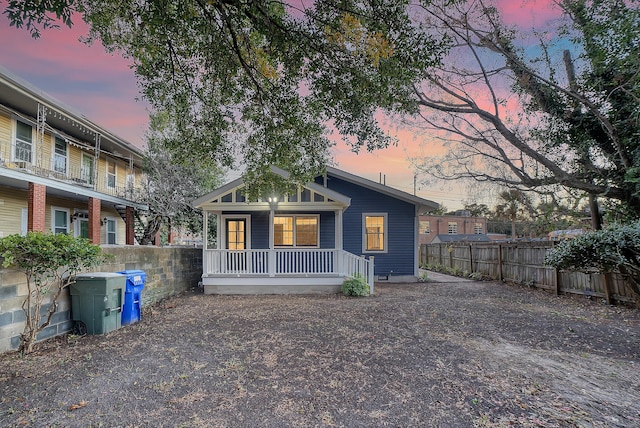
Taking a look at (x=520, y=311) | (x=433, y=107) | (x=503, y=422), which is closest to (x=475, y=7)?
(x=433, y=107)

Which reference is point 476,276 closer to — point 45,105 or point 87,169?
point 45,105

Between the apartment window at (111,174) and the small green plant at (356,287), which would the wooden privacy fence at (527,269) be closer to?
the small green plant at (356,287)

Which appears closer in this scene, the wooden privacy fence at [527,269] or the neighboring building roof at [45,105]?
the wooden privacy fence at [527,269]

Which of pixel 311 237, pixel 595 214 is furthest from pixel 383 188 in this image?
pixel 595 214

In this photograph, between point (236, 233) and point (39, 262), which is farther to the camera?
point (236, 233)

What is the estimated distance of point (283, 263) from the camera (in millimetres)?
10211

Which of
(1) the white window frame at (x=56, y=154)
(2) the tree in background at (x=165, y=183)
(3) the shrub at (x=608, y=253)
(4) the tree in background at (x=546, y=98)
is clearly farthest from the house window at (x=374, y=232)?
(1) the white window frame at (x=56, y=154)

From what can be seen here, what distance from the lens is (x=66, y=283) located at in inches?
206

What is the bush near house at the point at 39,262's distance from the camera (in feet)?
13.9

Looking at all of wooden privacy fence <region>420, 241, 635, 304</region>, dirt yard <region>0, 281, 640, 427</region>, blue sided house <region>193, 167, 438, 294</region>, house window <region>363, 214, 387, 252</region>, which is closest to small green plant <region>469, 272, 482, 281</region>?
wooden privacy fence <region>420, 241, 635, 304</region>

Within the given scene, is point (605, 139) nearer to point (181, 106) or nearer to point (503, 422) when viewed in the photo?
point (503, 422)

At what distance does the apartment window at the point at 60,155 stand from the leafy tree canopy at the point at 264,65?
936 cm

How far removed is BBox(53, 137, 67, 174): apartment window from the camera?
12.9 metres

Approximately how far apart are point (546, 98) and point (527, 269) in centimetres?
548
